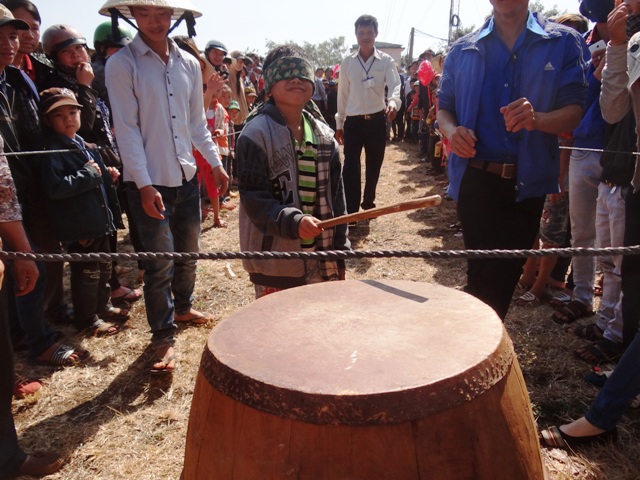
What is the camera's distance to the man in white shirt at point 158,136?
2678 millimetres

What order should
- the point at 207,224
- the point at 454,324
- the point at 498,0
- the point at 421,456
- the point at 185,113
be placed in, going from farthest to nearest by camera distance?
the point at 207,224 → the point at 185,113 → the point at 498,0 → the point at 454,324 → the point at 421,456

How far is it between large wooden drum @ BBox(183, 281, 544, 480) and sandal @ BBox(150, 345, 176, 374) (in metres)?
1.73

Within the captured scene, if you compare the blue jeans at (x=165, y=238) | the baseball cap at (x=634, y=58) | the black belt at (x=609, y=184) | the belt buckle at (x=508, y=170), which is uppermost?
the baseball cap at (x=634, y=58)

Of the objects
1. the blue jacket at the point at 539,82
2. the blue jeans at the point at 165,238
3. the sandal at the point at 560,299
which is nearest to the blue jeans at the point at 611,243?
the sandal at the point at 560,299

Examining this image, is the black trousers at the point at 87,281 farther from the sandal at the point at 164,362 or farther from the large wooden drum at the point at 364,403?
the large wooden drum at the point at 364,403

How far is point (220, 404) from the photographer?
1.14 m

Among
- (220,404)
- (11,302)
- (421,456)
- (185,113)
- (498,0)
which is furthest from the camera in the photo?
(11,302)

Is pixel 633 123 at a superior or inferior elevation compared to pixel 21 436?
superior

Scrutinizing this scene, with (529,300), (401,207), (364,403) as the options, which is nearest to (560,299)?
(529,300)

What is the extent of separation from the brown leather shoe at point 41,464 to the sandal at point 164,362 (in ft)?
2.21

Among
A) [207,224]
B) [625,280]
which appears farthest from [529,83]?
[207,224]

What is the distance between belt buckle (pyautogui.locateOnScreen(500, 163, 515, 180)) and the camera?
2.44 metres

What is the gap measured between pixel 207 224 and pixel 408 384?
5408 mm

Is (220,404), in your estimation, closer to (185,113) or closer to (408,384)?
(408,384)
